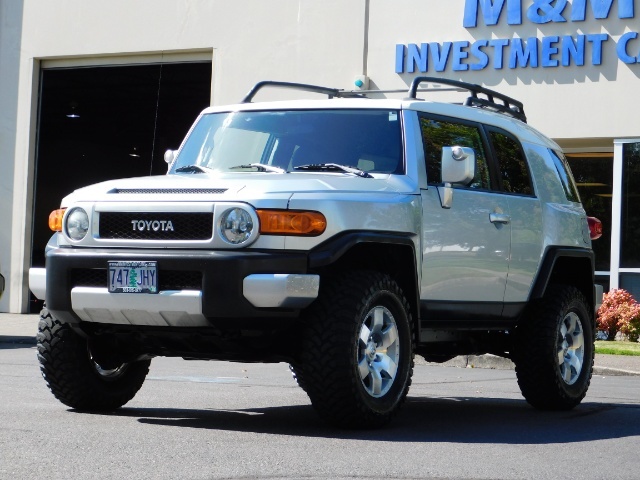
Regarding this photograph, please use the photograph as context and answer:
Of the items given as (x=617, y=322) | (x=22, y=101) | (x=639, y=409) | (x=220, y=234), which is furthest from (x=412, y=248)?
(x=22, y=101)

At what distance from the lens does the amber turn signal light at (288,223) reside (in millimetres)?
7078

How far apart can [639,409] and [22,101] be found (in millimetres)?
17480

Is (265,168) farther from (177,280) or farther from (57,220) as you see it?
(57,220)

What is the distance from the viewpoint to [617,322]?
61.9 ft

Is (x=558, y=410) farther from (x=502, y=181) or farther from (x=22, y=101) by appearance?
(x=22, y=101)

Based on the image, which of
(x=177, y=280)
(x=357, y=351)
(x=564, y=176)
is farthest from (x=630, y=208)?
(x=177, y=280)

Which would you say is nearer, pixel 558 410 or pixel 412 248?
pixel 412 248

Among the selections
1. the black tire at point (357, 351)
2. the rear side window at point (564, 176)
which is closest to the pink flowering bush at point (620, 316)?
the rear side window at point (564, 176)

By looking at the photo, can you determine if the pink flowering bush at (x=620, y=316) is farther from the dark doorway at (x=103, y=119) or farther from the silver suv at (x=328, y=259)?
the silver suv at (x=328, y=259)

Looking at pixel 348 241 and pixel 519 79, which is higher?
pixel 519 79

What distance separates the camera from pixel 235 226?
281 inches

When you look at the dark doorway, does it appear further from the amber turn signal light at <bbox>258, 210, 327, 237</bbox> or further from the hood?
the amber turn signal light at <bbox>258, 210, 327, 237</bbox>

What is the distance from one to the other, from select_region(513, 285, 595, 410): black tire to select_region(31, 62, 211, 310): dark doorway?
13.0 meters

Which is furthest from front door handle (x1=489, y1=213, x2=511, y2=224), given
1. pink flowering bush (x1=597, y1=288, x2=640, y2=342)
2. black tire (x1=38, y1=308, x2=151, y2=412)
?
pink flowering bush (x1=597, y1=288, x2=640, y2=342)
